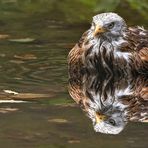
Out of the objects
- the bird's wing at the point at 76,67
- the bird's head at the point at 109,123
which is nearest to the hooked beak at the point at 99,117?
the bird's head at the point at 109,123

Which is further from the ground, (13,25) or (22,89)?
(22,89)

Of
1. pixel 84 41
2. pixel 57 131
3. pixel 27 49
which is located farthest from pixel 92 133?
pixel 27 49

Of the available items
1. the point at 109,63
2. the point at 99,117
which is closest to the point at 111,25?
the point at 109,63

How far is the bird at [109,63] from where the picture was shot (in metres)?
7.48

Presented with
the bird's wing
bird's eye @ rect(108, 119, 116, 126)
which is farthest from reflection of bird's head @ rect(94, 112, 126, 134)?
the bird's wing

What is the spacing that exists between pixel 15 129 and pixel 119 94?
60.8 inches

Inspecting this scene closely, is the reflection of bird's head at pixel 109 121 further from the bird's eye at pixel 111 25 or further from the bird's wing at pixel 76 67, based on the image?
the bird's eye at pixel 111 25

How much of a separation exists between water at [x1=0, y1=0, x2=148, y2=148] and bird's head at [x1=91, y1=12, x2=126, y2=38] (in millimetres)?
529

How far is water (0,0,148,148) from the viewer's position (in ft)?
19.4

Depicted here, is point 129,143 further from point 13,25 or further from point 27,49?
point 13,25

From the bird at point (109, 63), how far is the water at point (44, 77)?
0.17 metres

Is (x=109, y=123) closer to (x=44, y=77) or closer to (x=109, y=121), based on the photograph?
(x=109, y=121)

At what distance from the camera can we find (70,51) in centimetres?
879

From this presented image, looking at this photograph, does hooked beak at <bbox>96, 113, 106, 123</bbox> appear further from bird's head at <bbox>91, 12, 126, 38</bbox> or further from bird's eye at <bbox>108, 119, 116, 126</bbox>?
bird's head at <bbox>91, 12, 126, 38</bbox>
